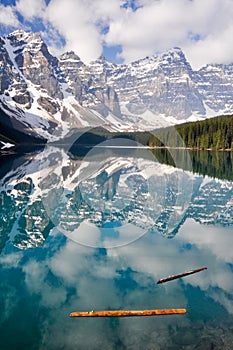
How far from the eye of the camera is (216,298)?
12.2 m

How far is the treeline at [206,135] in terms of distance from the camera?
114 m

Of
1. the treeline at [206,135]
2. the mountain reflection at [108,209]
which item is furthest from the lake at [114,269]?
the treeline at [206,135]

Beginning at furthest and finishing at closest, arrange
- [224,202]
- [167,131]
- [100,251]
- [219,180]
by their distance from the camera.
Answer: [167,131]
[219,180]
[224,202]
[100,251]

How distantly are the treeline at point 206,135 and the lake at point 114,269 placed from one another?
87.8 metres

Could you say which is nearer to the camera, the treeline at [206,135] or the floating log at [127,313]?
the floating log at [127,313]

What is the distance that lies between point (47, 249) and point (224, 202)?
18.4 metres

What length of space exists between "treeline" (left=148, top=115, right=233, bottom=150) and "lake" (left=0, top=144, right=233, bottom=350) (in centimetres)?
8781

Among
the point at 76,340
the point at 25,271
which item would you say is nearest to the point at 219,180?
the point at 25,271

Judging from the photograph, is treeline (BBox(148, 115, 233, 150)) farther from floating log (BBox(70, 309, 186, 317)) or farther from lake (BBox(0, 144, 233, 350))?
floating log (BBox(70, 309, 186, 317))

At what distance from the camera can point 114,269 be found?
14898 millimetres

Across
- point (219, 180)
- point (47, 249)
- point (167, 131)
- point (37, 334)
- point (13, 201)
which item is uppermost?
point (167, 131)

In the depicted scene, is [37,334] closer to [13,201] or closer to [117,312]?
[117,312]

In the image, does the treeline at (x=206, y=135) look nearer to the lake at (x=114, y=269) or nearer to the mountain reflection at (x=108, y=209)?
the mountain reflection at (x=108, y=209)

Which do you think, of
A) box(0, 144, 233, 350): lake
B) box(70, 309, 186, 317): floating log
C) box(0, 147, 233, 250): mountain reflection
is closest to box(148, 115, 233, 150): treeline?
box(0, 147, 233, 250): mountain reflection
